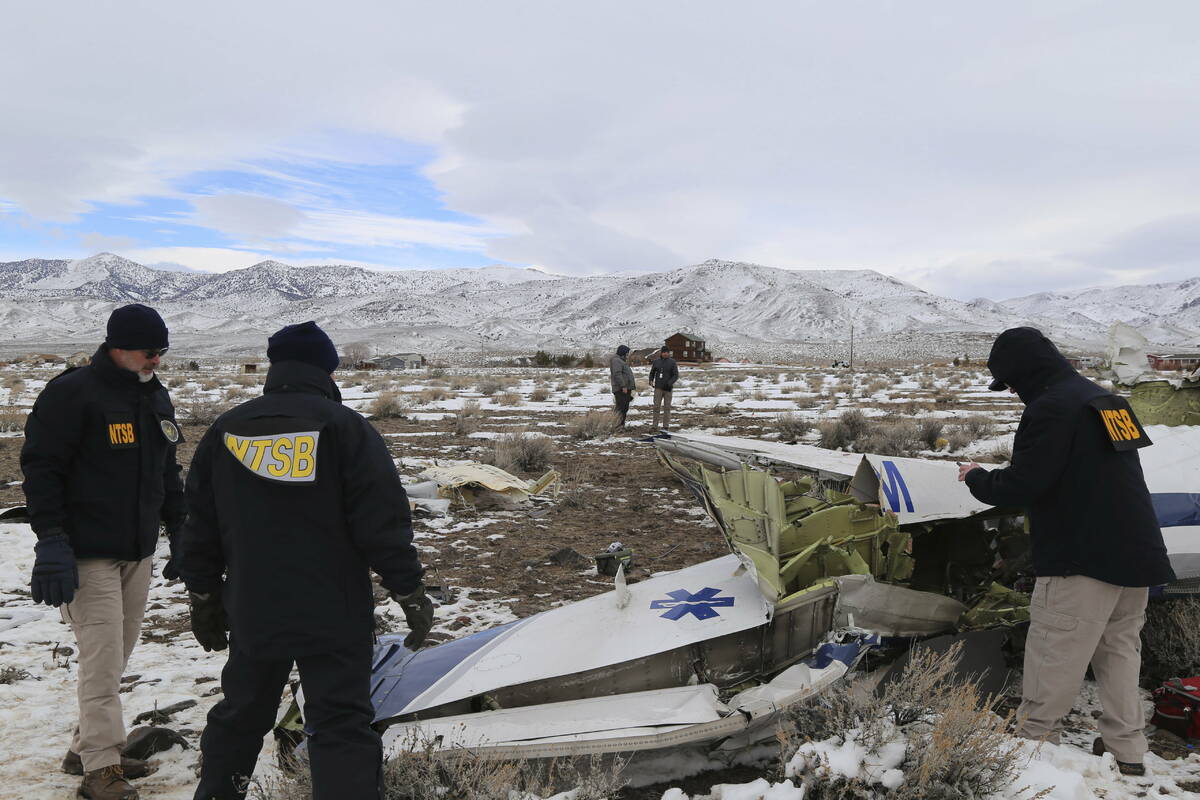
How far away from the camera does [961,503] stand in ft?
13.1

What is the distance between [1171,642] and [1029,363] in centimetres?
212

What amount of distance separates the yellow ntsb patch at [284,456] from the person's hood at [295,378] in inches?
7.6

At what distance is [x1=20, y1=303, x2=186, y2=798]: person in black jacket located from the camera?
10.2ft

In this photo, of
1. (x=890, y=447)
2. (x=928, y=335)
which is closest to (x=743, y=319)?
(x=928, y=335)

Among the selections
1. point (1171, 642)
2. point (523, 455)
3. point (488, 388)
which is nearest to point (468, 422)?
point (523, 455)

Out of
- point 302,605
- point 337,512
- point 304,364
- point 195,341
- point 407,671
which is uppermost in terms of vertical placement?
point 195,341

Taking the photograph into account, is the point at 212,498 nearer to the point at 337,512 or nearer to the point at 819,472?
the point at 337,512

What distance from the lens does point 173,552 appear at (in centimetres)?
341

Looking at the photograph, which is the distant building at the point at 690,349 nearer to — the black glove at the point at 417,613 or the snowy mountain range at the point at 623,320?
the snowy mountain range at the point at 623,320

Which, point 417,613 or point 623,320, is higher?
point 623,320

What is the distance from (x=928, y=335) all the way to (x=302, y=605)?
5205 inches

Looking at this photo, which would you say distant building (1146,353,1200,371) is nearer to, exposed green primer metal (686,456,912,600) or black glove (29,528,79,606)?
exposed green primer metal (686,456,912,600)

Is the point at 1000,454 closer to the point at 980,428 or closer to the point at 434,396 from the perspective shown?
the point at 980,428

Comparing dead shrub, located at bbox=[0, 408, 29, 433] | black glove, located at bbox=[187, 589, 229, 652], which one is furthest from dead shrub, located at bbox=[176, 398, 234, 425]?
black glove, located at bbox=[187, 589, 229, 652]
